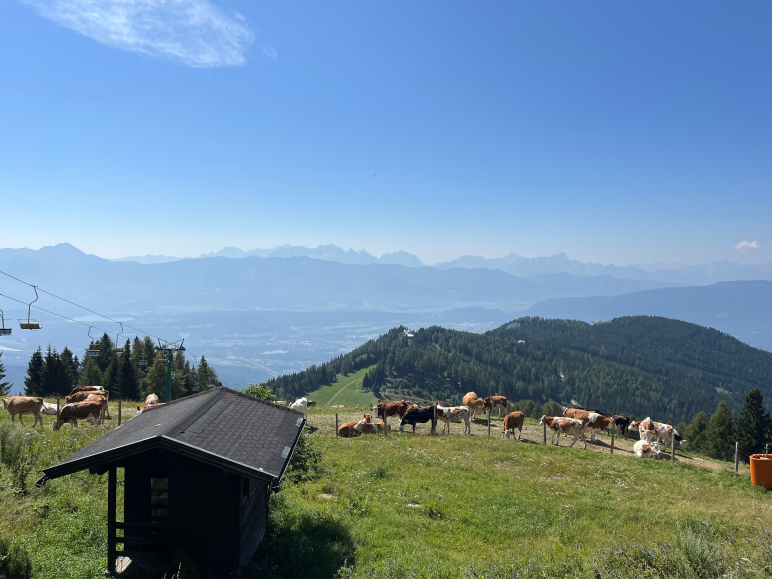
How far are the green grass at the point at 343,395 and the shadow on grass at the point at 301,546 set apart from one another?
153 metres

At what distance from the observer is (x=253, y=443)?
36.7ft

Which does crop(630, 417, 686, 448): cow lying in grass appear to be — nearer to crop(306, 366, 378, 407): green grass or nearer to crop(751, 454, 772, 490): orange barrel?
crop(751, 454, 772, 490): orange barrel

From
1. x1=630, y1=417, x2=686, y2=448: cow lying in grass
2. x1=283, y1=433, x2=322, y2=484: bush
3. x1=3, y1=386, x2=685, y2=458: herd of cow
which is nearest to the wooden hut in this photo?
x1=283, y1=433, x2=322, y2=484: bush

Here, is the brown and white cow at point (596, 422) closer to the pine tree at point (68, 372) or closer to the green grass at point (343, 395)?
the pine tree at point (68, 372)

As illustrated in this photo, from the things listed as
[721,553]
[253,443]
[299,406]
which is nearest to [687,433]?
[299,406]

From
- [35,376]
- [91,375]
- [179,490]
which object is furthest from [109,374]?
[179,490]

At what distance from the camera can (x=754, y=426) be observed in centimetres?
5922

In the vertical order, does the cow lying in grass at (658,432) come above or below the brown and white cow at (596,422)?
below

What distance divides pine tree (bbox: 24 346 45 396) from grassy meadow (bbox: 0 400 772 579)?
42.1 metres

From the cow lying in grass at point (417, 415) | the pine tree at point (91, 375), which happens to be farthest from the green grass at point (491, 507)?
the pine tree at point (91, 375)

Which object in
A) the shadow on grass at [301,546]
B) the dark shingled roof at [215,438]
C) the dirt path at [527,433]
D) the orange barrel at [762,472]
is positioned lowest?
the dirt path at [527,433]

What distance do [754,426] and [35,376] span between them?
101m

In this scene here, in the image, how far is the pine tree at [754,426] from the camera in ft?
192

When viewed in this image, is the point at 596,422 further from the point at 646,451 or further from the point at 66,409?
the point at 66,409
